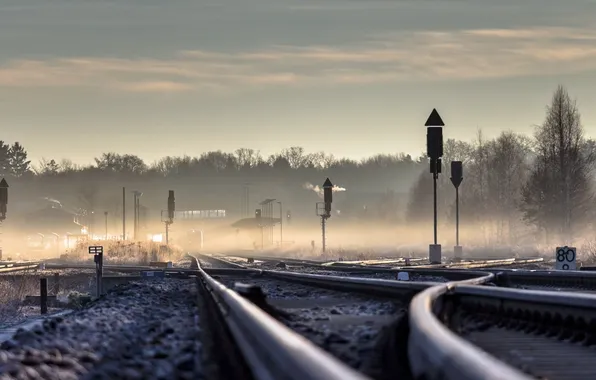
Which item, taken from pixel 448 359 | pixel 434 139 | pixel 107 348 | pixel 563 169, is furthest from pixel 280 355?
pixel 563 169

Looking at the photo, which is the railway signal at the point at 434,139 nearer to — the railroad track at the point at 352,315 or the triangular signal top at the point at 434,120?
the triangular signal top at the point at 434,120

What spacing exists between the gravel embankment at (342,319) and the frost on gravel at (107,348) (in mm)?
1046

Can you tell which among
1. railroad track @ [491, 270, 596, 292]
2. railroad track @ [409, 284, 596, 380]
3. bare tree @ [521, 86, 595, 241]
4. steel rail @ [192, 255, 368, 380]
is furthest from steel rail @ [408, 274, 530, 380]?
bare tree @ [521, 86, 595, 241]

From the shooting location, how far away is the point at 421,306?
834 centimetres

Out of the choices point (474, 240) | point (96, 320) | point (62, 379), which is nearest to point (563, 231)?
point (474, 240)

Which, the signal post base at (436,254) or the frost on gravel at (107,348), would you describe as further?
the signal post base at (436,254)

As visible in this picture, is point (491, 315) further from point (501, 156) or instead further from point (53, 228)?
point (53, 228)

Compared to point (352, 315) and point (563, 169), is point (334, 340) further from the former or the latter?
point (563, 169)

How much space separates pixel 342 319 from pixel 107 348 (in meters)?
3.16

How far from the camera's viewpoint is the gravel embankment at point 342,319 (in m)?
7.80

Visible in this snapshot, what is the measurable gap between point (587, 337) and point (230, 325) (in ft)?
9.65

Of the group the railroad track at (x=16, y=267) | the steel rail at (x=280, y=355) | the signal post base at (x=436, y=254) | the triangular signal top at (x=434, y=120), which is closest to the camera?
the steel rail at (x=280, y=355)

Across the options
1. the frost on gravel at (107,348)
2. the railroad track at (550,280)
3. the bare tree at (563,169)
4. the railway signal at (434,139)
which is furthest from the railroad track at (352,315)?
the bare tree at (563,169)

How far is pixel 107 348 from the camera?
906 centimetres
